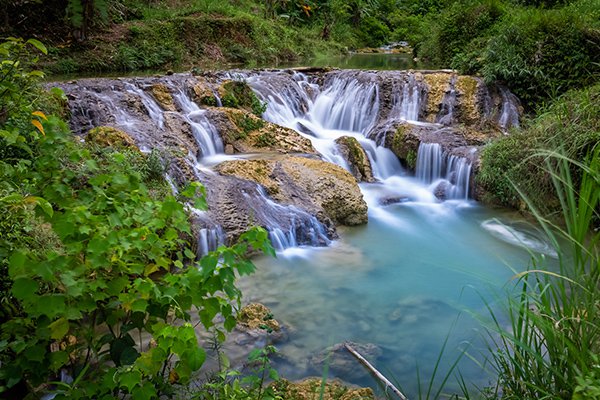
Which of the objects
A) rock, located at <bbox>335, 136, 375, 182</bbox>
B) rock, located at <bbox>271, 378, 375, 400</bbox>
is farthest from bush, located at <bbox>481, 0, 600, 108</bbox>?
rock, located at <bbox>271, 378, 375, 400</bbox>

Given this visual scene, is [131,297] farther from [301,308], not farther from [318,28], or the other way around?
[318,28]

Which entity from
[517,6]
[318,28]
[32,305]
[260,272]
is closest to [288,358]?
[260,272]

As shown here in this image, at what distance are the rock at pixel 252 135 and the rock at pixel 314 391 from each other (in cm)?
580

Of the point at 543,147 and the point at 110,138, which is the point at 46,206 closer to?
the point at 110,138

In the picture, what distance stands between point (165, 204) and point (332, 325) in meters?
2.80

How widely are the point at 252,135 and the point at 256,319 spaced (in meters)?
5.30

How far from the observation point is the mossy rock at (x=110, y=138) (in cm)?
647

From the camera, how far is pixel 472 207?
8.07m

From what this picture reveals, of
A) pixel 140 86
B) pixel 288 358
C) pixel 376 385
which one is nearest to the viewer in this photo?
pixel 376 385

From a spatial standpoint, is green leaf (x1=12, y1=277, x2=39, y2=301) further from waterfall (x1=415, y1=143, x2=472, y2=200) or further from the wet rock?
waterfall (x1=415, y1=143, x2=472, y2=200)

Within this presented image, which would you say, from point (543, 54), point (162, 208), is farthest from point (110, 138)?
point (543, 54)

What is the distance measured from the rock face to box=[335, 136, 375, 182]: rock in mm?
1428

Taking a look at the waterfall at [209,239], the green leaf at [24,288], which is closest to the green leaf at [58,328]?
the green leaf at [24,288]

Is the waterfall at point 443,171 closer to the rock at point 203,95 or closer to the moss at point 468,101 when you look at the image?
the moss at point 468,101
